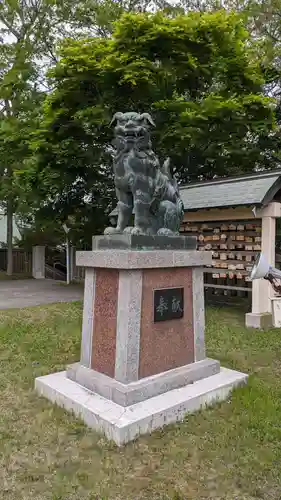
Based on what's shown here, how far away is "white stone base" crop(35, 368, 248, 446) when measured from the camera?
2.97 metres

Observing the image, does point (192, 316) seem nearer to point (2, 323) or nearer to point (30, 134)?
point (2, 323)

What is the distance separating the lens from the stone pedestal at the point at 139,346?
10.6 ft

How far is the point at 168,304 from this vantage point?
12.1 ft

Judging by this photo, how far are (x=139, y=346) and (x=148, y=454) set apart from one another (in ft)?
3.04

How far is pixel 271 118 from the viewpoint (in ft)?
33.8

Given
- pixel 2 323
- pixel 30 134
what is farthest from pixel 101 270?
pixel 30 134

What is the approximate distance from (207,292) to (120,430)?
695 cm

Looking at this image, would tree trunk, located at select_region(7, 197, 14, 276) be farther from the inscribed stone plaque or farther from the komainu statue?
the inscribed stone plaque

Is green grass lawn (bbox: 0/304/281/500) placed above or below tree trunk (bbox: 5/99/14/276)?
below

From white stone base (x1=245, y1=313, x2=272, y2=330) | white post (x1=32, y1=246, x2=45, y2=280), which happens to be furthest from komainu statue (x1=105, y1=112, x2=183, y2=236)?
white post (x1=32, y1=246, x2=45, y2=280)

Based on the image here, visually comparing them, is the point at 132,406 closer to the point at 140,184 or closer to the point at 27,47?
the point at 140,184

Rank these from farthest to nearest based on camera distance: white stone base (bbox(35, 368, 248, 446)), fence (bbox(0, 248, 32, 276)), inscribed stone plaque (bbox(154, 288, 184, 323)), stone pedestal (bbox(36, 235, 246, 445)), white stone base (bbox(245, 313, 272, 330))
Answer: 1. fence (bbox(0, 248, 32, 276))
2. white stone base (bbox(245, 313, 272, 330))
3. inscribed stone plaque (bbox(154, 288, 184, 323))
4. stone pedestal (bbox(36, 235, 246, 445))
5. white stone base (bbox(35, 368, 248, 446))

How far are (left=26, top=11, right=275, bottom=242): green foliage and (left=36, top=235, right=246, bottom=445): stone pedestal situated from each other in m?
6.50

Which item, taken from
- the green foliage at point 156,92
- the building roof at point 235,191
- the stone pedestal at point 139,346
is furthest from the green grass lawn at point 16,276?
the stone pedestal at point 139,346
